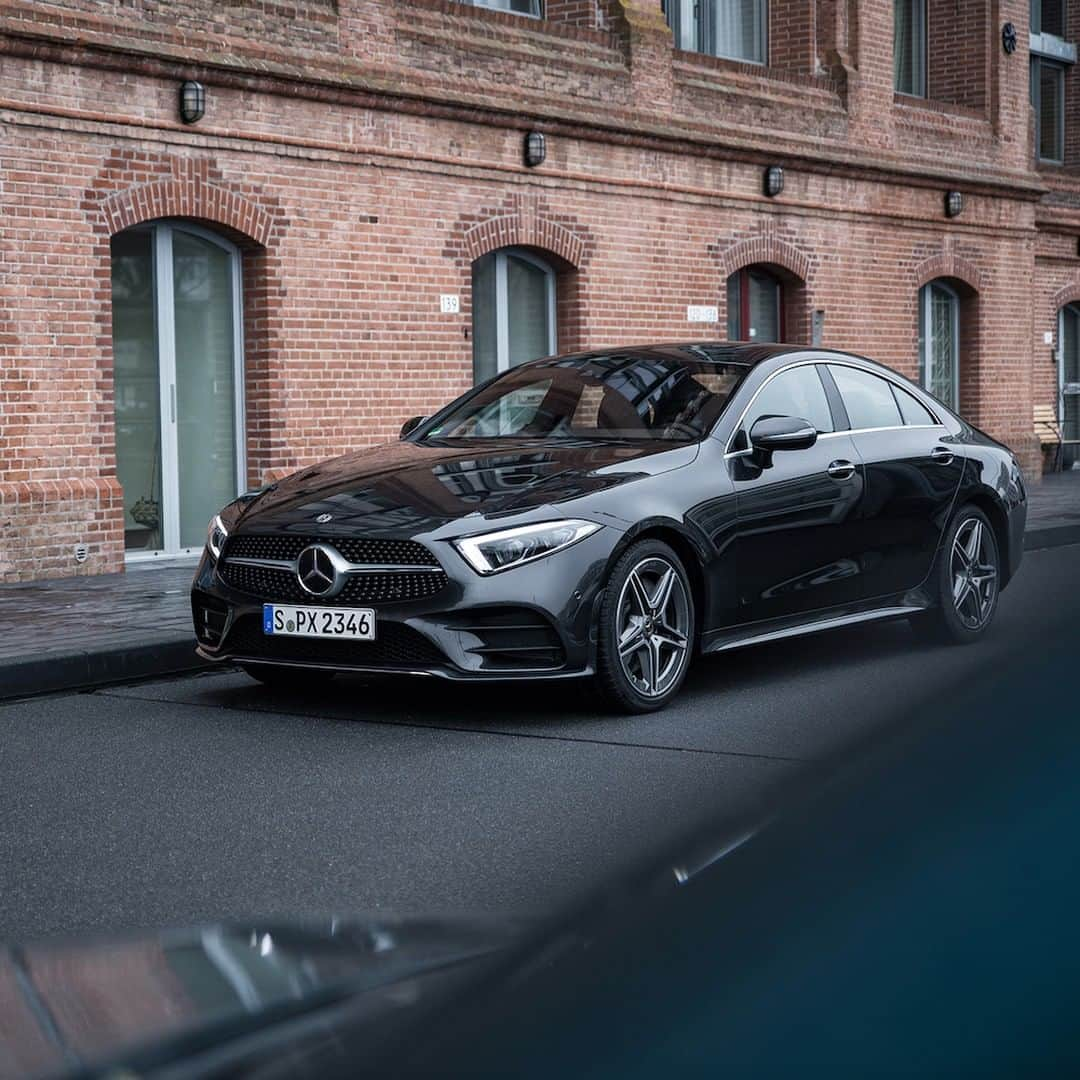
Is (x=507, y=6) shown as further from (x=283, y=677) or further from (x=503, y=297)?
(x=283, y=677)

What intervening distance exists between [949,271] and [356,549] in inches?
672

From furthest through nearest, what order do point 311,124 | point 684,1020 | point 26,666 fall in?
1. point 311,124
2. point 26,666
3. point 684,1020

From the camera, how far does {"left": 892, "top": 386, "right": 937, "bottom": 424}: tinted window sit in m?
8.80

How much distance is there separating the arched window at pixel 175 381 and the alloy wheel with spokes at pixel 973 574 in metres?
7.09

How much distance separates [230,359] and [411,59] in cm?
300

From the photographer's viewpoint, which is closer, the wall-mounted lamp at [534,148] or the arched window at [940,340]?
the wall-mounted lamp at [534,148]

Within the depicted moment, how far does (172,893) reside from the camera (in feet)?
15.1

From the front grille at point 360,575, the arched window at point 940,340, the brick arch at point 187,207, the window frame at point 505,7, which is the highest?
the window frame at point 505,7

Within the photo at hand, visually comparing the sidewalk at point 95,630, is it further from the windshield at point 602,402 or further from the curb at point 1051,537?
the curb at point 1051,537

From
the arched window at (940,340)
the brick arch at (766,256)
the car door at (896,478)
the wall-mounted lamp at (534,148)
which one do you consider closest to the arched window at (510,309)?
the wall-mounted lamp at (534,148)

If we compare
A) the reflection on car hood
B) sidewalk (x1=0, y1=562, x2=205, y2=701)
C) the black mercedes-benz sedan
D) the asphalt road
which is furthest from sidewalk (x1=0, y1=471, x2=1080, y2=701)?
the reflection on car hood

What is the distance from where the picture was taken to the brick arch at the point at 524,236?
1612 cm

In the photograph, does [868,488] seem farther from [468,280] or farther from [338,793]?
[468,280]

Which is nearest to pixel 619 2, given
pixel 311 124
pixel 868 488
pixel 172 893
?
pixel 311 124
